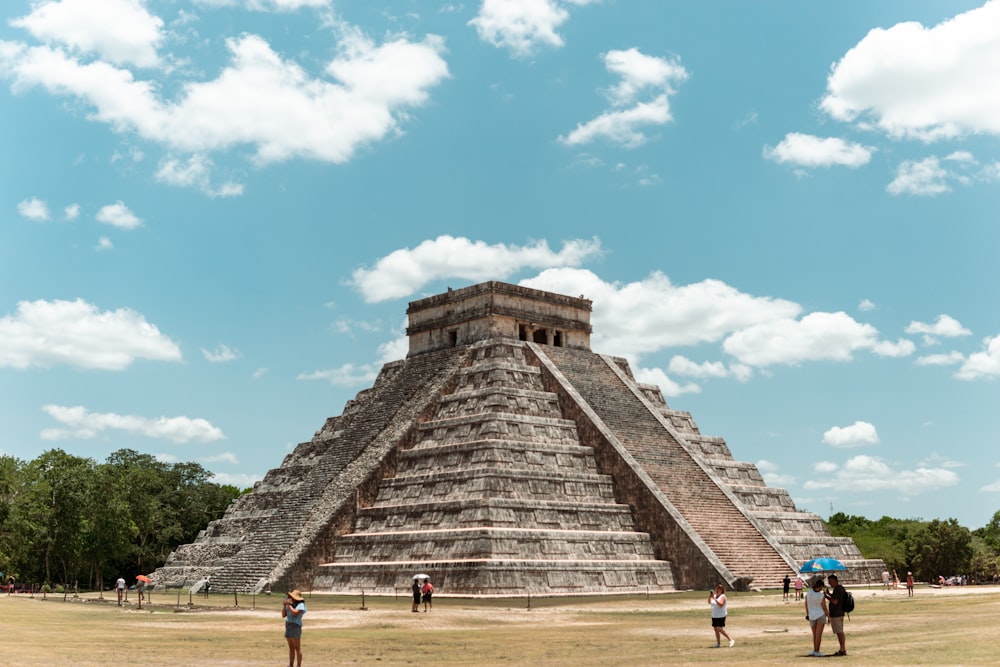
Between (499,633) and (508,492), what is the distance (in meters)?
15.3

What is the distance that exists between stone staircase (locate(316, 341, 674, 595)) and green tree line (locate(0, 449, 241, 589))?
2085cm

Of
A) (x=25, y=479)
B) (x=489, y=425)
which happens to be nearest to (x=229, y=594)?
(x=489, y=425)

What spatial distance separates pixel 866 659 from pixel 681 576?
73.2ft

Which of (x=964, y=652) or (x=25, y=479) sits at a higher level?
(x=25, y=479)

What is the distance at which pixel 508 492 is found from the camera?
3847cm

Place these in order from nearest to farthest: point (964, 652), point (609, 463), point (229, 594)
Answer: point (964, 652)
point (229, 594)
point (609, 463)

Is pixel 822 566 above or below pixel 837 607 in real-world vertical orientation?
above

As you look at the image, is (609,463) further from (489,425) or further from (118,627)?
(118,627)

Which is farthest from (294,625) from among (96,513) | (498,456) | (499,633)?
(96,513)

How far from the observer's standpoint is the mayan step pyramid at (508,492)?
37.1 m

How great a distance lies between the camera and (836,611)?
17609 millimetres

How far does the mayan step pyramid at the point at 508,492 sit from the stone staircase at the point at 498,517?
71 mm

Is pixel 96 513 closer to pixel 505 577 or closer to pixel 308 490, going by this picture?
pixel 308 490

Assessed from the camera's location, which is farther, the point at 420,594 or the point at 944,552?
the point at 944,552
